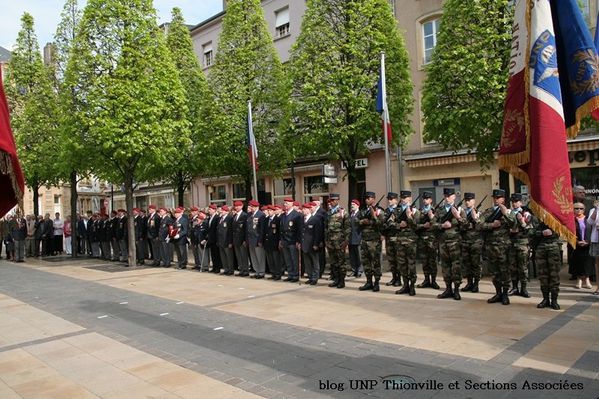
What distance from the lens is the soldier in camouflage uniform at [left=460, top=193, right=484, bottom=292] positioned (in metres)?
9.45

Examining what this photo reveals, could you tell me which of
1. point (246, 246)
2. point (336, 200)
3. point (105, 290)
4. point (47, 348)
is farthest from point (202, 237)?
point (47, 348)

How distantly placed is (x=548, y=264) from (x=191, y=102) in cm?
1673

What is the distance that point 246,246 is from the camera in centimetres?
1370

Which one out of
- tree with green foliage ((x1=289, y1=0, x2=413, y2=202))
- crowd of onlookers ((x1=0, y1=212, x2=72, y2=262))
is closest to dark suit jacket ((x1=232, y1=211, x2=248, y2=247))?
tree with green foliage ((x1=289, y1=0, x2=413, y2=202))

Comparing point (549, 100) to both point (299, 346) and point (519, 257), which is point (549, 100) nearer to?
point (299, 346)

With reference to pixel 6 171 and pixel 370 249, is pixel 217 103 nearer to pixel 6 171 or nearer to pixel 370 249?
pixel 370 249

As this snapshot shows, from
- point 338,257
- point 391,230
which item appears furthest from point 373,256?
point 338,257

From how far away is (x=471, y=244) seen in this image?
9.58 metres

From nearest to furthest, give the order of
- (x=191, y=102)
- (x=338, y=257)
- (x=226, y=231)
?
(x=338, y=257) → (x=226, y=231) → (x=191, y=102)

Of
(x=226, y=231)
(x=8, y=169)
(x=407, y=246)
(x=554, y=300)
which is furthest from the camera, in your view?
(x=226, y=231)

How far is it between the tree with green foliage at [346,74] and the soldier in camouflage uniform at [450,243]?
4.98 metres

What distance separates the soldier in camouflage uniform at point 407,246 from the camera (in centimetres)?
972

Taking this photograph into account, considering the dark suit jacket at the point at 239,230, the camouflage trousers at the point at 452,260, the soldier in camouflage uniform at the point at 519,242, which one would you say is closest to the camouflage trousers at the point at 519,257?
the soldier in camouflage uniform at the point at 519,242

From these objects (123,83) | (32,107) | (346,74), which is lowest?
(346,74)
